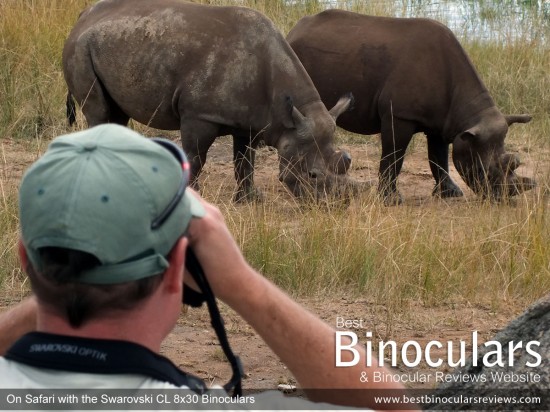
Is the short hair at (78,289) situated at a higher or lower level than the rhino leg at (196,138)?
higher

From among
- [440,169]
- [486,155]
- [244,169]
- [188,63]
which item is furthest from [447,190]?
[188,63]

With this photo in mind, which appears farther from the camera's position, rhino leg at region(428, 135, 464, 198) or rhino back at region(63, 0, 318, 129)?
rhino leg at region(428, 135, 464, 198)

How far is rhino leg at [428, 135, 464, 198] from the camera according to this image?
35.2 feet

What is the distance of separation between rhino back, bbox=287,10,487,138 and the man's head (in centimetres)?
871

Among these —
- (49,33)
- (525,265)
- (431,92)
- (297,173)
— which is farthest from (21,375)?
(49,33)

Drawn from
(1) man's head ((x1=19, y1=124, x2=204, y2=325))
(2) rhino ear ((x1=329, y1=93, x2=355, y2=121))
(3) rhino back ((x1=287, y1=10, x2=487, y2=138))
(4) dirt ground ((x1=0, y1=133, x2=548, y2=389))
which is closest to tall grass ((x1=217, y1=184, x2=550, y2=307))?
(4) dirt ground ((x1=0, y1=133, x2=548, y2=389))

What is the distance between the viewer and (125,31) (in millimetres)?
9977

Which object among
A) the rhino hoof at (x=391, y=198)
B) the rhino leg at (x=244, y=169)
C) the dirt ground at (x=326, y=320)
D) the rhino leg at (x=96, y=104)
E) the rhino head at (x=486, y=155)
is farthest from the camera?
the rhino head at (x=486, y=155)

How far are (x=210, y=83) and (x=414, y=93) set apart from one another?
194 cm

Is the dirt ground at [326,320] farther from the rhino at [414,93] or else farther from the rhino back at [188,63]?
the rhino at [414,93]

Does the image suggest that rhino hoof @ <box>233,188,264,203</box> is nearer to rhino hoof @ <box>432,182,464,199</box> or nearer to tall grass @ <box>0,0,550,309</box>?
tall grass @ <box>0,0,550,309</box>

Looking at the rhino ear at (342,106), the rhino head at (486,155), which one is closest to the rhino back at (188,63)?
the rhino ear at (342,106)

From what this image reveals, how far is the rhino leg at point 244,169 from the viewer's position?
989 cm

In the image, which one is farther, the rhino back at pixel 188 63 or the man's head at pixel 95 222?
the rhino back at pixel 188 63
